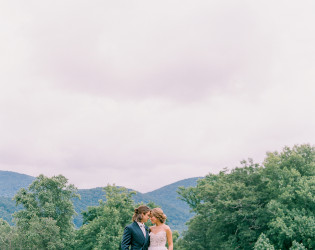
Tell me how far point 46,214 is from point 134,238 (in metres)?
53.1

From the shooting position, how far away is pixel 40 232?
54562 millimetres

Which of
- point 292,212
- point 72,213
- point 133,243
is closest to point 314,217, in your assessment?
point 292,212

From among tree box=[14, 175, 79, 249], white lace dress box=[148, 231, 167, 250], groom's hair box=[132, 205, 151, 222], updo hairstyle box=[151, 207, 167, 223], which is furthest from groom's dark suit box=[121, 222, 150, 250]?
tree box=[14, 175, 79, 249]

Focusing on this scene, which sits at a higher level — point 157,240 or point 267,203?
point 267,203

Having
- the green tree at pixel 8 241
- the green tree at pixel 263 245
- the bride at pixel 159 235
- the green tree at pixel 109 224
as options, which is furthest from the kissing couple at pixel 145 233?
the green tree at pixel 8 241

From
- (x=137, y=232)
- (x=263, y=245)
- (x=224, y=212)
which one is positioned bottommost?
(x=263, y=245)

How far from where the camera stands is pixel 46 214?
59562mm

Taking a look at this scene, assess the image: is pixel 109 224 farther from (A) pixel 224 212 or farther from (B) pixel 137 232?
(B) pixel 137 232

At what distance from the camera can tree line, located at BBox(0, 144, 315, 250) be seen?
3812cm

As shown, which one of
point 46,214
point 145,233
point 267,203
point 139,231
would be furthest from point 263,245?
point 46,214

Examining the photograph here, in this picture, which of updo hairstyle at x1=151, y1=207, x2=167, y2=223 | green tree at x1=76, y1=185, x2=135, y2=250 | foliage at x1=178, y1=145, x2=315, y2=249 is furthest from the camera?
green tree at x1=76, y1=185, x2=135, y2=250

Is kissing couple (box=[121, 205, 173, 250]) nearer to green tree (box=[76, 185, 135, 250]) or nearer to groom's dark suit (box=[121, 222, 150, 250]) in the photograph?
groom's dark suit (box=[121, 222, 150, 250])

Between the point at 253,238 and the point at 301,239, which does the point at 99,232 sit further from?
the point at 301,239

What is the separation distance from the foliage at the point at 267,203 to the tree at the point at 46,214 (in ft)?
68.2
